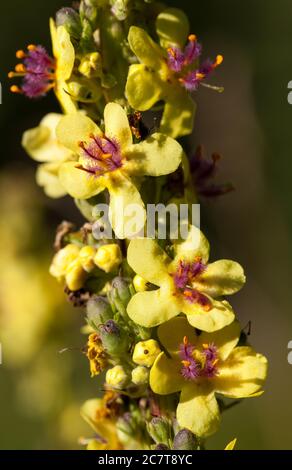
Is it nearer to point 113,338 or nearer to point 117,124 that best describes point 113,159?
point 117,124

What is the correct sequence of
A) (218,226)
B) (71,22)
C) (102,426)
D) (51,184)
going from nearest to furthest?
1. (71,22)
2. (102,426)
3. (51,184)
4. (218,226)

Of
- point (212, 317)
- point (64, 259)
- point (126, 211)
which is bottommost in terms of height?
point (212, 317)

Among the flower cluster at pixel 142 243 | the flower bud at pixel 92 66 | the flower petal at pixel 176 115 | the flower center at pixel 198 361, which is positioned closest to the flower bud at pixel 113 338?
the flower cluster at pixel 142 243

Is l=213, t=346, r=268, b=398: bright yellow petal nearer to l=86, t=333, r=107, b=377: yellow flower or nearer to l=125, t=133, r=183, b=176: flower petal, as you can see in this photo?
l=86, t=333, r=107, b=377: yellow flower

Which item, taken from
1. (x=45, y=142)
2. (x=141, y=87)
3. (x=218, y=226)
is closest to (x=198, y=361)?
(x=141, y=87)

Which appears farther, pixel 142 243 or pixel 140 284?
pixel 140 284

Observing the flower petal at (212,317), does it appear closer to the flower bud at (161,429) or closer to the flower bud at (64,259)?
the flower bud at (161,429)

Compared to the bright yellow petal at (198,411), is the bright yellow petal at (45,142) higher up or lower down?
higher up
